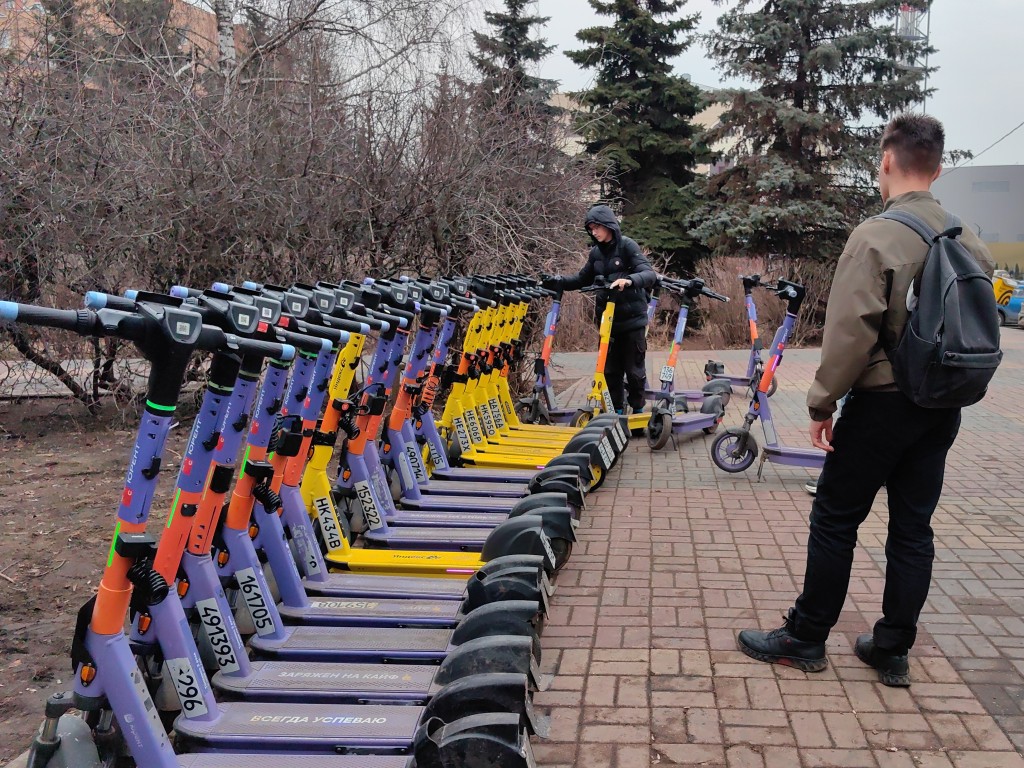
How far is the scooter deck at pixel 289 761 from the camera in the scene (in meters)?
2.87

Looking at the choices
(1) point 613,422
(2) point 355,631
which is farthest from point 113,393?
(2) point 355,631

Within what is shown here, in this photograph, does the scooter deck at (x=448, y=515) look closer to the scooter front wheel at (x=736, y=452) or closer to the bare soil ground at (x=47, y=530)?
the bare soil ground at (x=47, y=530)

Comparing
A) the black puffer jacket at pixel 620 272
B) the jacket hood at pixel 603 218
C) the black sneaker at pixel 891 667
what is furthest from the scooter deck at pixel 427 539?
the jacket hood at pixel 603 218

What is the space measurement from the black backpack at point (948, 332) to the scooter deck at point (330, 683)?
218cm

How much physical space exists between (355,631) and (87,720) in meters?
1.24

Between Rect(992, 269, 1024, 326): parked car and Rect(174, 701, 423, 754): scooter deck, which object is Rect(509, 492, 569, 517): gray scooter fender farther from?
Rect(992, 269, 1024, 326): parked car

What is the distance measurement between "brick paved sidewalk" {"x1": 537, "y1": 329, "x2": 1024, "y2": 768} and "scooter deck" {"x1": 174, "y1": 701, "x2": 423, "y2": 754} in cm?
59

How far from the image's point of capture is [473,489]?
19.6 feet

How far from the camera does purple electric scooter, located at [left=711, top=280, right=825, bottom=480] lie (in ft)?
22.3

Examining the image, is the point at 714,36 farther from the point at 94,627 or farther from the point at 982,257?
the point at 94,627

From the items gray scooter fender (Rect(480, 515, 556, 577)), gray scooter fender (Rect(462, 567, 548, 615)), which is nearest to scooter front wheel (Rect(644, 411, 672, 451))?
gray scooter fender (Rect(480, 515, 556, 577))

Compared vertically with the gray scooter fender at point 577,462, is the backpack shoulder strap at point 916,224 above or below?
above

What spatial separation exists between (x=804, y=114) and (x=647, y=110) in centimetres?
445

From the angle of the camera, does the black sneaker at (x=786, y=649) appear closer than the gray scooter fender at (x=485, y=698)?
No
